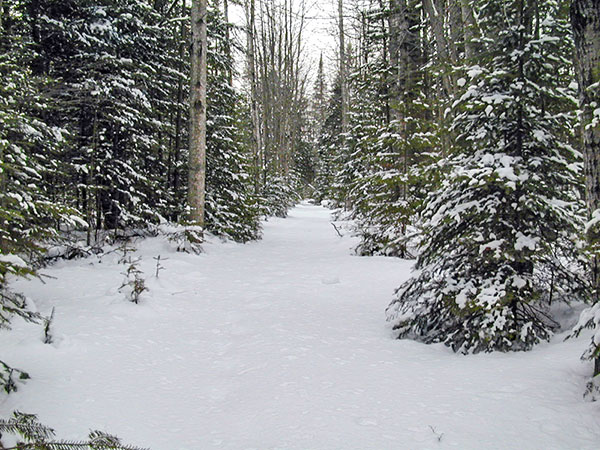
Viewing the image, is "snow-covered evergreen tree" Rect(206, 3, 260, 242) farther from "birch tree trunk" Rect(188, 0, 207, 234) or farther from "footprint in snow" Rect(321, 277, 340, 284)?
"footprint in snow" Rect(321, 277, 340, 284)

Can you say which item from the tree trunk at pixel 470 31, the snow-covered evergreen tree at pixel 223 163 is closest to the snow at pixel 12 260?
the tree trunk at pixel 470 31

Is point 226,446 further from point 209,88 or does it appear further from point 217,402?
point 209,88

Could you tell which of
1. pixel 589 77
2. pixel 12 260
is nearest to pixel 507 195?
pixel 589 77

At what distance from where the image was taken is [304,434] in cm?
284

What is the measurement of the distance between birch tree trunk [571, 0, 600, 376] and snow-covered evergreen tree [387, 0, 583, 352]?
2.24 feet

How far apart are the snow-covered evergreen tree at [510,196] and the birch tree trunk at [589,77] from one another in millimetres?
682

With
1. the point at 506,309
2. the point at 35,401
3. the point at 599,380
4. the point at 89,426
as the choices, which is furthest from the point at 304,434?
the point at 506,309

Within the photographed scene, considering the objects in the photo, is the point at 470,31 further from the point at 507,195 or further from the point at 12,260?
the point at 12,260

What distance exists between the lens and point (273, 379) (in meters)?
3.84

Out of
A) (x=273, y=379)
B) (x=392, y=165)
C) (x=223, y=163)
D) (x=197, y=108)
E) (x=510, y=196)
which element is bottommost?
(x=273, y=379)

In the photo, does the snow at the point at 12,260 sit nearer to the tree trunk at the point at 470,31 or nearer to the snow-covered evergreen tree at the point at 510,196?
the snow-covered evergreen tree at the point at 510,196

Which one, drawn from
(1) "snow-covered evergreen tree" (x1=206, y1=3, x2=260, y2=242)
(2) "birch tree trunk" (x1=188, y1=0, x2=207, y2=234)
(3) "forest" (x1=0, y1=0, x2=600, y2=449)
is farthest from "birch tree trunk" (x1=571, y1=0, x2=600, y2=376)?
(1) "snow-covered evergreen tree" (x1=206, y1=3, x2=260, y2=242)

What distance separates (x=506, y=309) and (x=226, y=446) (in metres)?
3.11

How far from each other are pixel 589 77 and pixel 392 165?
7.15 metres
